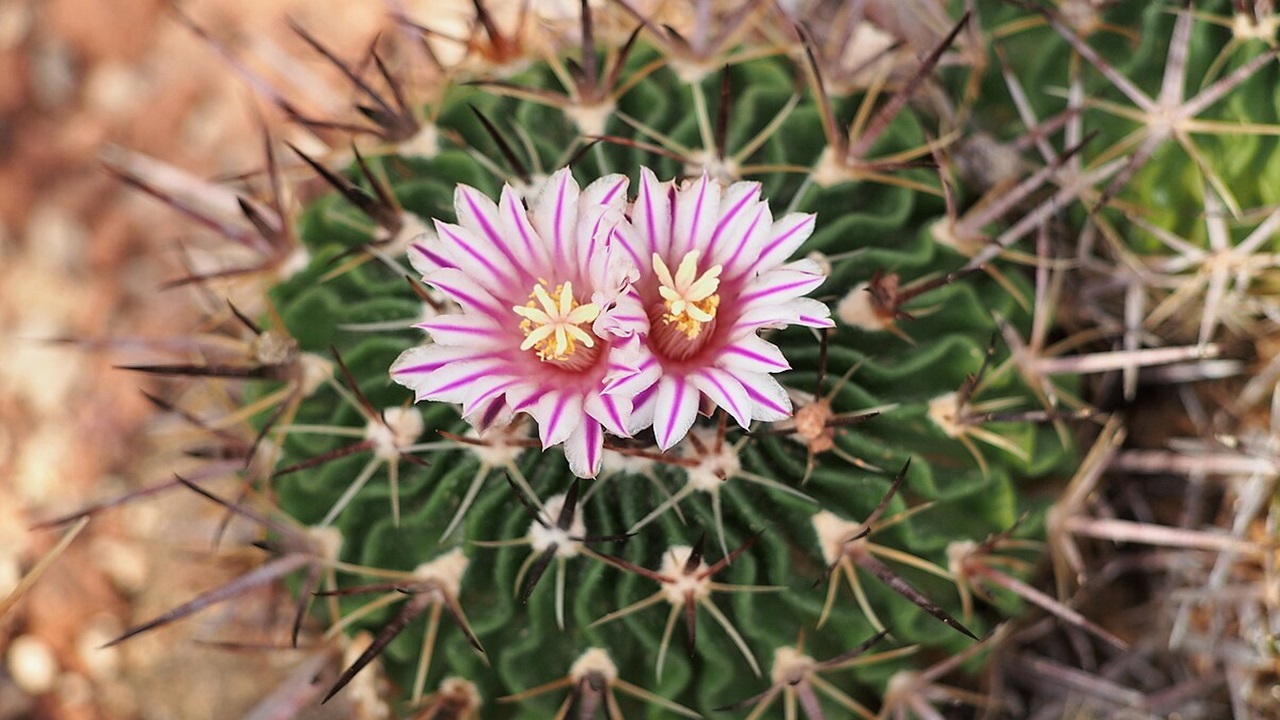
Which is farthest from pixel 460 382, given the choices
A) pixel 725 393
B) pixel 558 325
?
pixel 725 393

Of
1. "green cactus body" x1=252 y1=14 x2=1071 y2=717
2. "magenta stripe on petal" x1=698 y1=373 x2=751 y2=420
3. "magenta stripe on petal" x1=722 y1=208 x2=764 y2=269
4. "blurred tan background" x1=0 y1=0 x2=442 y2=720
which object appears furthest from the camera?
"blurred tan background" x1=0 y1=0 x2=442 y2=720

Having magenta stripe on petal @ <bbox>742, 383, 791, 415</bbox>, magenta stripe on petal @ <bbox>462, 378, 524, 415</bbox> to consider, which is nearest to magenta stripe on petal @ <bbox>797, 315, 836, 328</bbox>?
magenta stripe on petal @ <bbox>742, 383, 791, 415</bbox>

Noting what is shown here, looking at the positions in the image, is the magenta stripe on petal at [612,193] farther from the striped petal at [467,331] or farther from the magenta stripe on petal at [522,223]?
the striped petal at [467,331]

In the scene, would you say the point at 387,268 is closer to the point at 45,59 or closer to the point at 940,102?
the point at 940,102

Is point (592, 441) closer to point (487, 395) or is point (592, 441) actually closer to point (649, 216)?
point (487, 395)

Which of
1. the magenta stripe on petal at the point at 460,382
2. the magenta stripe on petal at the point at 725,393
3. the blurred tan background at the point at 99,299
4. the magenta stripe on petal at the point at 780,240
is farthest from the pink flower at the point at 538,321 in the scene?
the blurred tan background at the point at 99,299

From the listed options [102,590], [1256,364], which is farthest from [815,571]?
[102,590]

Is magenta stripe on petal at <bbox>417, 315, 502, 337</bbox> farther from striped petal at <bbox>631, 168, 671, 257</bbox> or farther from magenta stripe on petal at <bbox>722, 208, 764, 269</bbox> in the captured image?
magenta stripe on petal at <bbox>722, 208, 764, 269</bbox>
